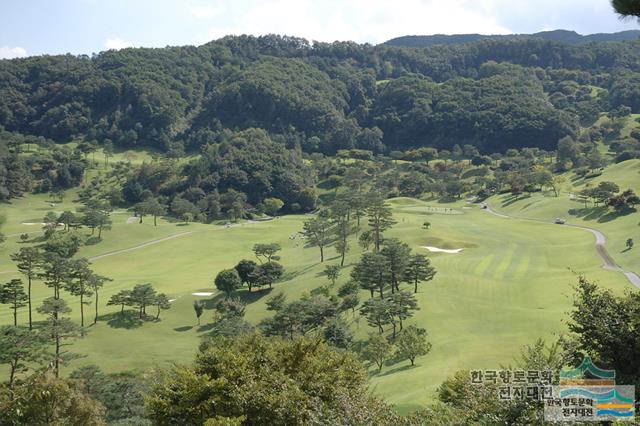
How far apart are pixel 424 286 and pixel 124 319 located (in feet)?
104

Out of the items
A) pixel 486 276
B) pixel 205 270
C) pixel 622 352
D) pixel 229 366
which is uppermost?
pixel 622 352

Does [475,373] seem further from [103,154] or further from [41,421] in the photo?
[103,154]

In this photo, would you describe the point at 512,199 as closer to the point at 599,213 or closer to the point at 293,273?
the point at 599,213

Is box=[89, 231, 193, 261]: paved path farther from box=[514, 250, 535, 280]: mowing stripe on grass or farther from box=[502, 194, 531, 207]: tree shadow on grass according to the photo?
box=[502, 194, 531, 207]: tree shadow on grass

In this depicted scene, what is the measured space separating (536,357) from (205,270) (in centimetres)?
6995

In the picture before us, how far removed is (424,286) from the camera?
168ft

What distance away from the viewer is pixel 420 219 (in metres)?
96.6

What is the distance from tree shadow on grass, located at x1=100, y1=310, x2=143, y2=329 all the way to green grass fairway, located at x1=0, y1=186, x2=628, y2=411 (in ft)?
0.82

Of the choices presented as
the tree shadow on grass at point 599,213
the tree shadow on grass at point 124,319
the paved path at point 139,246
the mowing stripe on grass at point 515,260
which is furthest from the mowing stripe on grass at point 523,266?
the paved path at point 139,246

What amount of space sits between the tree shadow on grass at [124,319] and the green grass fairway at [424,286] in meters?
0.25

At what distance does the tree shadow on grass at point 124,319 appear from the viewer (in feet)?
170

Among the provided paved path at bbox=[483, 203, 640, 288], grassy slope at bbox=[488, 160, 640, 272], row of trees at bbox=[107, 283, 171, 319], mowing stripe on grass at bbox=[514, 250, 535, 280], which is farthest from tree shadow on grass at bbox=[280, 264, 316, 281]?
grassy slope at bbox=[488, 160, 640, 272]

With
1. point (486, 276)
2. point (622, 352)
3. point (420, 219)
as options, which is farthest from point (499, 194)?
point (622, 352)

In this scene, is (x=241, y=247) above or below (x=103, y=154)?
below
